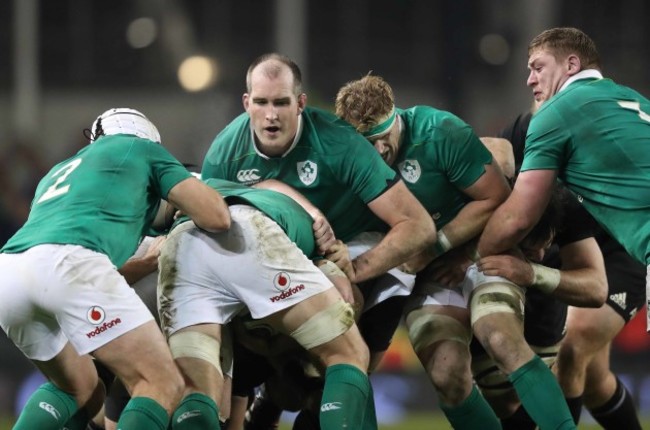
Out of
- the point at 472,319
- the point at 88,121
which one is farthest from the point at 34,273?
the point at 88,121

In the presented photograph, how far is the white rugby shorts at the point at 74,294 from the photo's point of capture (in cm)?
447

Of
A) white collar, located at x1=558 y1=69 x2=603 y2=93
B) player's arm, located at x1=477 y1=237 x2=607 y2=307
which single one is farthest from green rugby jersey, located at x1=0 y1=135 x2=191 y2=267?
white collar, located at x1=558 y1=69 x2=603 y2=93

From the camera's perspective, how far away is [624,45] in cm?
1226

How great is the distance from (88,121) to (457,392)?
25.1 ft

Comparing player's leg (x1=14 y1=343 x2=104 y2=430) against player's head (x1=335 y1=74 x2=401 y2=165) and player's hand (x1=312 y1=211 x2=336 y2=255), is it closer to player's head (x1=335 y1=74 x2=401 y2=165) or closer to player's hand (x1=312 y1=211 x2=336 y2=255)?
player's hand (x1=312 y1=211 x2=336 y2=255)

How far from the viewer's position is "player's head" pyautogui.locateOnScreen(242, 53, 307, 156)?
528 cm

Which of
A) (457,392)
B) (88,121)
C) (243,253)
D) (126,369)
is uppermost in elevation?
(243,253)

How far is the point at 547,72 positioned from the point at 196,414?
2.07 m

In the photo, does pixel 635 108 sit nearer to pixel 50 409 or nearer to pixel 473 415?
pixel 473 415

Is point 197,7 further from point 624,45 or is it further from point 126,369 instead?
point 126,369

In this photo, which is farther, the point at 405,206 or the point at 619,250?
the point at 619,250

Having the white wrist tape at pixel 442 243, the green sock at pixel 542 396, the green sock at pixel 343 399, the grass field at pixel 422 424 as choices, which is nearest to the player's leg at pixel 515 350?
the green sock at pixel 542 396

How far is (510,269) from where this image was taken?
5234 mm

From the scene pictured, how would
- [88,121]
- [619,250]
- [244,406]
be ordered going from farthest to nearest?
[88,121]
[619,250]
[244,406]
